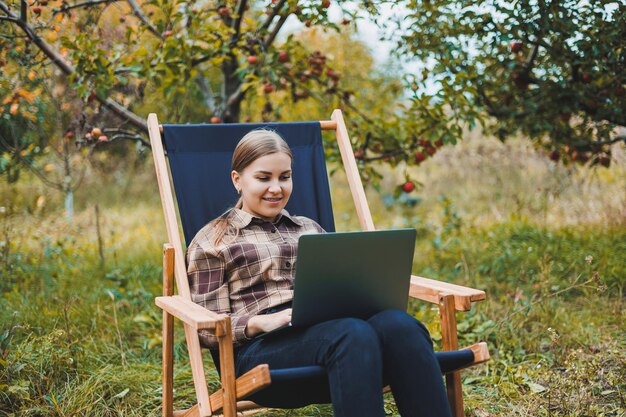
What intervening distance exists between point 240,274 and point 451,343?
0.77 metres

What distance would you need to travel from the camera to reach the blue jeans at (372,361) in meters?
1.89

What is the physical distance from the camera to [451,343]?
233cm

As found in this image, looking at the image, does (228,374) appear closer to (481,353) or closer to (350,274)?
(350,274)

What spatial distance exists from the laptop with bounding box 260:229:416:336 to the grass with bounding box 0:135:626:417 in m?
0.77

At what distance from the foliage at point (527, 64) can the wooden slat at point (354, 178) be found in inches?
32.3

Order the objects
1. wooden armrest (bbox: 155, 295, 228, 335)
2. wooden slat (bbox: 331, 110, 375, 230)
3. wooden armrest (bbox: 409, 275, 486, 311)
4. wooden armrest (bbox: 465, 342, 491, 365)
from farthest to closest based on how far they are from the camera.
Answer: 1. wooden slat (bbox: 331, 110, 375, 230)
2. wooden armrest (bbox: 409, 275, 486, 311)
3. wooden armrest (bbox: 465, 342, 491, 365)
4. wooden armrest (bbox: 155, 295, 228, 335)

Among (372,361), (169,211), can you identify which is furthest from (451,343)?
(169,211)

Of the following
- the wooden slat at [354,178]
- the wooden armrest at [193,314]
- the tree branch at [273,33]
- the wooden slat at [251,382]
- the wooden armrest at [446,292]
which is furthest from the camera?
the tree branch at [273,33]

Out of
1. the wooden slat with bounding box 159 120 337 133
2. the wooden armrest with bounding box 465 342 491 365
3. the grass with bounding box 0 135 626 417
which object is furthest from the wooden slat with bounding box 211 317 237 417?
the wooden slat with bounding box 159 120 337 133

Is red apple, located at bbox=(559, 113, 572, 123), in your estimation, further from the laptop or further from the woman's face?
the laptop

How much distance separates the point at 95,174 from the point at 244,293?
8.03m

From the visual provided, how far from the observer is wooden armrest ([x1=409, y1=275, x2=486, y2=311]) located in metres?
2.29

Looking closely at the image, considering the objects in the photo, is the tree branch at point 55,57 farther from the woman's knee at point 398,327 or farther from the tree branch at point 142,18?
the woman's knee at point 398,327

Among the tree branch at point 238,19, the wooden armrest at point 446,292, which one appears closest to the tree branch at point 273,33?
the tree branch at point 238,19
